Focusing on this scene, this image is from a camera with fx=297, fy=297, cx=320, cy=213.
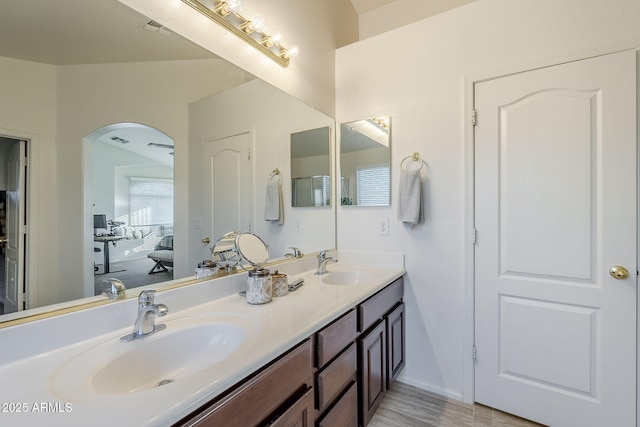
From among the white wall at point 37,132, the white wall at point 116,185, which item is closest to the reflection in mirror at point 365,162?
the white wall at point 116,185

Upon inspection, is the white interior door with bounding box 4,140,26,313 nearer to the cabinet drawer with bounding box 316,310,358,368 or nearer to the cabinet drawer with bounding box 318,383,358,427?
the cabinet drawer with bounding box 316,310,358,368

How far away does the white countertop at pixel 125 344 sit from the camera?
1.97 ft

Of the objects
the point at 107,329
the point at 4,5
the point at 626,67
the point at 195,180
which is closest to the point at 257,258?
the point at 195,180

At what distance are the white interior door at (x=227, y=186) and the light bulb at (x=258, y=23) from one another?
0.53m

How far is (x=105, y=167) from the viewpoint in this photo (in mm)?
1024

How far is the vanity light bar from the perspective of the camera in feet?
4.26

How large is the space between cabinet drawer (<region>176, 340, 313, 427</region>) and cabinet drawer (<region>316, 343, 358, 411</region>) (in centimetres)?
11

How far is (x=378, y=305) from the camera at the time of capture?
164 centimetres

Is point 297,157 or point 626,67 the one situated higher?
point 626,67

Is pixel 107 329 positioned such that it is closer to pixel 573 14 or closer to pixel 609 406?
pixel 609 406

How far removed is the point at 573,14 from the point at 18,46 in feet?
7.57

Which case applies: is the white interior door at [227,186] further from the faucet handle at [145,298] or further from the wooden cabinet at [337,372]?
the wooden cabinet at [337,372]

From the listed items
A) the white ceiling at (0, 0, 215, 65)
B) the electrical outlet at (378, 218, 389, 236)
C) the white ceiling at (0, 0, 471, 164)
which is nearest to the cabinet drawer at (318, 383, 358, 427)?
the electrical outlet at (378, 218, 389, 236)

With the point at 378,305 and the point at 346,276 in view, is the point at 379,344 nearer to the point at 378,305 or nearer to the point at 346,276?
the point at 378,305
